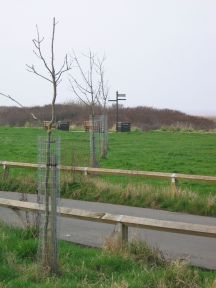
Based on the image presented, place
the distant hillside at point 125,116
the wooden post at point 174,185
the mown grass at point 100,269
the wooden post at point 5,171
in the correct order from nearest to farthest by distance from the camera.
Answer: the mown grass at point 100,269 → the wooden post at point 174,185 → the wooden post at point 5,171 → the distant hillside at point 125,116

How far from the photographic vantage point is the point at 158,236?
9.40 meters

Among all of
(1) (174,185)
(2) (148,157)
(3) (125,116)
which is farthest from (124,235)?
(3) (125,116)

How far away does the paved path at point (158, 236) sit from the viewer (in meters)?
8.18

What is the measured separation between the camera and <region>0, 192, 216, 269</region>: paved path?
8180 mm

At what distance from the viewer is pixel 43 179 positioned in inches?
263

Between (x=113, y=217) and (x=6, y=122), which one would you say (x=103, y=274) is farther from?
(x=6, y=122)

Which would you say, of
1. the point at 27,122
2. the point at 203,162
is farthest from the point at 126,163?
the point at 27,122

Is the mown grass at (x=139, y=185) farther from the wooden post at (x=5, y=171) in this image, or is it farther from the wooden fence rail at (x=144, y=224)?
the wooden fence rail at (x=144, y=224)

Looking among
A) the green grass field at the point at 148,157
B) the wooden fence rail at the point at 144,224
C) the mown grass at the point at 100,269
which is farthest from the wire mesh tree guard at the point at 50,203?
the green grass field at the point at 148,157

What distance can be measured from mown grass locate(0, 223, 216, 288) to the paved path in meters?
0.58

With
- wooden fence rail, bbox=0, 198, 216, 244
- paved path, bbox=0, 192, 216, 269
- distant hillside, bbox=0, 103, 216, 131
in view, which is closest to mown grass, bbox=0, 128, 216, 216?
paved path, bbox=0, 192, 216, 269

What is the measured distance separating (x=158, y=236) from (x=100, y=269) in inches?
106

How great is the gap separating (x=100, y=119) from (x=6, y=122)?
40.8 metres

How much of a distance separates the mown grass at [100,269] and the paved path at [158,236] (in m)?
0.58
